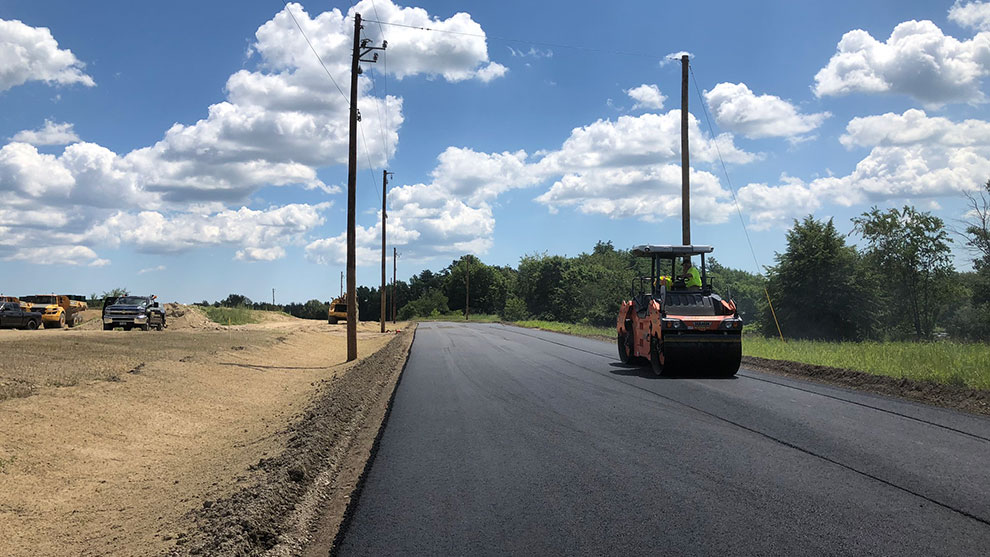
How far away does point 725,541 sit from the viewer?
5102mm

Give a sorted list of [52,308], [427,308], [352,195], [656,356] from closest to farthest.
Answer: [656,356] → [352,195] → [52,308] → [427,308]

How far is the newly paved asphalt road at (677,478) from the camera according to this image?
520cm

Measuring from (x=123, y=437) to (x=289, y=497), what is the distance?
18.1ft

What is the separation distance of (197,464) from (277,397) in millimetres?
7387

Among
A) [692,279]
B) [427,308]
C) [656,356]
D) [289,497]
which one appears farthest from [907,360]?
[427,308]

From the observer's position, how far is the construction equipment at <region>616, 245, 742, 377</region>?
15578mm

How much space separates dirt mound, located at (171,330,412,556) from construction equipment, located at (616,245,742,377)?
Result: 23.2ft

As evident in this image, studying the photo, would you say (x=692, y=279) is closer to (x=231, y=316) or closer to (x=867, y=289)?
(x=867, y=289)

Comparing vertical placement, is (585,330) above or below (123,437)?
above

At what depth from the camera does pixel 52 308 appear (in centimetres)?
3638

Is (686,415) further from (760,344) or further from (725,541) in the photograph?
(760,344)

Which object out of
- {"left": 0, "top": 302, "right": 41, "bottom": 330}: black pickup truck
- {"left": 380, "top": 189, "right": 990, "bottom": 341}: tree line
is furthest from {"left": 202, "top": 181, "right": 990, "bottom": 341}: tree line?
{"left": 0, "top": 302, "right": 41, "bottom": 330}: black pickup truck

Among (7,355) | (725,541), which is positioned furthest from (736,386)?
(7,355)

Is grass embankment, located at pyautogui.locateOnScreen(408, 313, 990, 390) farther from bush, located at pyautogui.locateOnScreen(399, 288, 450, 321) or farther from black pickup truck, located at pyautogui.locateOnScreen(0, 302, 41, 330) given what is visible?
bush, located at pyautogui.locateOnScreen(399, 288, 450, 321)
